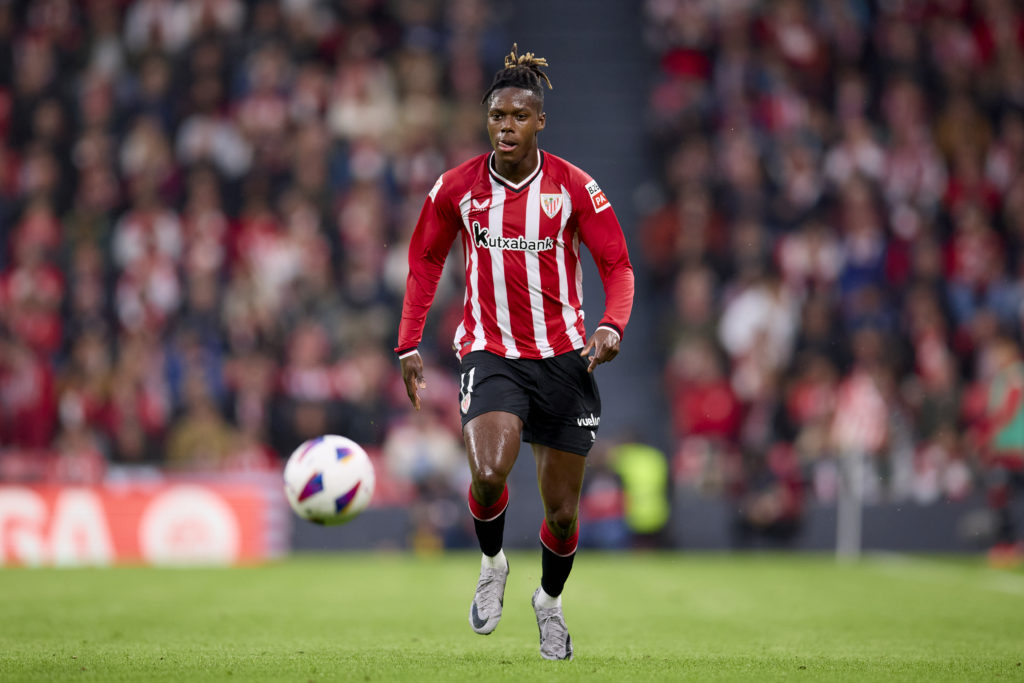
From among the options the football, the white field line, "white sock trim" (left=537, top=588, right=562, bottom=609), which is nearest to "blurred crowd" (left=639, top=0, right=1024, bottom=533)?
the white field line

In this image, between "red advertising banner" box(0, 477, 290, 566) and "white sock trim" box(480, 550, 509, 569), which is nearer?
"white sock trim" box(480, 550, 509, 569)

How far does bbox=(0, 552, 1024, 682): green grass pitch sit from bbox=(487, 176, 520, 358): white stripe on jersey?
1.48 m

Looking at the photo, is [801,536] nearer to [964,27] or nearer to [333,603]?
[333,603]

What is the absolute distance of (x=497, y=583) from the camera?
620 cm

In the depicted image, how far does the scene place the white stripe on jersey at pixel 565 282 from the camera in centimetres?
614

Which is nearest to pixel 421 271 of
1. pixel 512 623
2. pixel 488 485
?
pixel 488 485

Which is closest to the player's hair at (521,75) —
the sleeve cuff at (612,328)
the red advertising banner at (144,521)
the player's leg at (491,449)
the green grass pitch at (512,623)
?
the sleeve cuff at (612,328)

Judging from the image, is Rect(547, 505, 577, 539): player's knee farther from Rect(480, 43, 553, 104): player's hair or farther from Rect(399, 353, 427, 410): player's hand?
Rect(480, 43, 553, 104): player's hair

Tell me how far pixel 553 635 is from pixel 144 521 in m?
8.84

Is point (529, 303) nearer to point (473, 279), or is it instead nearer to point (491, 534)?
point (473, 279)

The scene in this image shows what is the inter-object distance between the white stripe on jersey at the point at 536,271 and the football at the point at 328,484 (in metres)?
1.09

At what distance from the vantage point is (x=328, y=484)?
20.4 ft

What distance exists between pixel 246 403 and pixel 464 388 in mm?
9120

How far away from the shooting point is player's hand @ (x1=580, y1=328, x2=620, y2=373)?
19.0 ft
